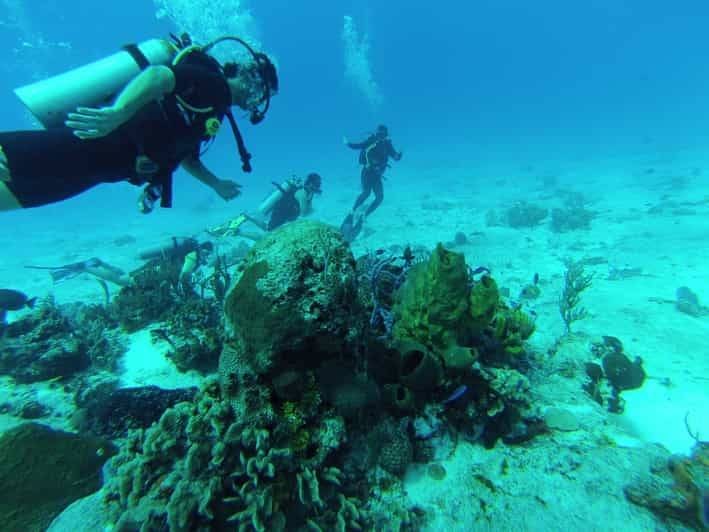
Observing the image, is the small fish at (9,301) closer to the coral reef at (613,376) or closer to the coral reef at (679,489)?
the coral reef at (679,489)

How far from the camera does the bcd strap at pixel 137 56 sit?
9.88 feet

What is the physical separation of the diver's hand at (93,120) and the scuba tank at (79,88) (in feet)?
0.95

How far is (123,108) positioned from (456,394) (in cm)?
364

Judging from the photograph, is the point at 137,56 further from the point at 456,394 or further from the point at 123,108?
the point at 456,394

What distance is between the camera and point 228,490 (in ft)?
7.49

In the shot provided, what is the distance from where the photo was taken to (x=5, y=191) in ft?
9.07

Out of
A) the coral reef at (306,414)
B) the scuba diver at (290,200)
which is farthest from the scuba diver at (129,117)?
the scuba diver at (290,200)

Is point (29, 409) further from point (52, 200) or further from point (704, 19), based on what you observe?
point (704, 19)

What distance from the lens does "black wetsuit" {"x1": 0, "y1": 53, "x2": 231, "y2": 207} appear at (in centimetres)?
278

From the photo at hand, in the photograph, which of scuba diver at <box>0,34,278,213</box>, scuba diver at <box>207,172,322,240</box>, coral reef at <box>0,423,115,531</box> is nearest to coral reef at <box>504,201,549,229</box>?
scuba diver at <box>207,172,322,240</box>

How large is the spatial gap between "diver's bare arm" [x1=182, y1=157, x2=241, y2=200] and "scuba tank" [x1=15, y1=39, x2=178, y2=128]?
3.42 feet

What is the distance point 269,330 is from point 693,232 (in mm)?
17170

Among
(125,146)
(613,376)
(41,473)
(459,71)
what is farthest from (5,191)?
(459,71)

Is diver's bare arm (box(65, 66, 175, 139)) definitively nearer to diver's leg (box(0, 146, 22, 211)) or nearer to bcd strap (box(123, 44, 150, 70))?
bcd strap (box(123, 44, 150, 70))
